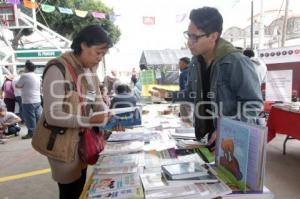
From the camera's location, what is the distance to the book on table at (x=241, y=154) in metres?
1.03

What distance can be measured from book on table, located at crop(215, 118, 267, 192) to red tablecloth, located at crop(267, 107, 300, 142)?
2701 mm

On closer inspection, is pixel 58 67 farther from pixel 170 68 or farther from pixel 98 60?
pixel 170 68

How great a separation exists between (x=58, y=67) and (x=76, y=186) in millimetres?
675

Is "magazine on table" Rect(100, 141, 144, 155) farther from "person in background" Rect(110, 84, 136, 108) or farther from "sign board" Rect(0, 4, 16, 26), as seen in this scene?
"sign board" Rect(0, 4, 16, 26)

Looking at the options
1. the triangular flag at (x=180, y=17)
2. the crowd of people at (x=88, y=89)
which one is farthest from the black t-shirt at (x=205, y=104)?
the triangular flag at (x=180, y=17)

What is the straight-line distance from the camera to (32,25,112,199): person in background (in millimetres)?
1482

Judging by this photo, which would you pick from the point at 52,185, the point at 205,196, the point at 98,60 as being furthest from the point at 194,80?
the point at 52,185

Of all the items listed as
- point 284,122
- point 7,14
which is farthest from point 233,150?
point 7,14

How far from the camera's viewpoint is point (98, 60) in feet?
5.41

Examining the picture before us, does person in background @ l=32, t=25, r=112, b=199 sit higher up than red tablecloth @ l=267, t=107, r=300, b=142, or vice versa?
person in background @ l=32, t=25, r=112, b=199

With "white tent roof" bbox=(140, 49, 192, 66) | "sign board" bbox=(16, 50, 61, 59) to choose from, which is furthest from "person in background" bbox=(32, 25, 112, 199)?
"white tent roof" bbox=(140, 49, 192, 66)

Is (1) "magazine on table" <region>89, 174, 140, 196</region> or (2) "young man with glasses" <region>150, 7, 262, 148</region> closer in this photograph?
(1) "magazine on table" <region>89, 174, 140, 196</region>

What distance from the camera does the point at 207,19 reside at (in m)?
1.54

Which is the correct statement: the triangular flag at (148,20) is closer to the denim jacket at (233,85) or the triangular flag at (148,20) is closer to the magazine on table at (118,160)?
the denim jacket at (233,85)
